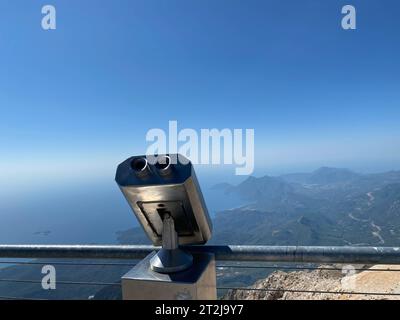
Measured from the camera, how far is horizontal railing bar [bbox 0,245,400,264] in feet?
5.33

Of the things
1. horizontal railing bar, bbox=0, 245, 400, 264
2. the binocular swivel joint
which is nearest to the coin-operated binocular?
the binocular swivel joint

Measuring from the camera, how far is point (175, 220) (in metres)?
1.67

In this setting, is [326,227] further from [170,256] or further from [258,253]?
[170,256]

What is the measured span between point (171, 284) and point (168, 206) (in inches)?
14.7

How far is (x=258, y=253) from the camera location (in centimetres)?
174

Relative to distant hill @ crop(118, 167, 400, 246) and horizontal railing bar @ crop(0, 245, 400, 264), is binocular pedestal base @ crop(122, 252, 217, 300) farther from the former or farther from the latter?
distant hill @ crop(118, 167, 400, 246)

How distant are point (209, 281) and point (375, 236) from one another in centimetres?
11077

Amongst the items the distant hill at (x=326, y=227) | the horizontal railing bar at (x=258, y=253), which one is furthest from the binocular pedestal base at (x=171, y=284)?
the distant hill at (x=326, y=227)

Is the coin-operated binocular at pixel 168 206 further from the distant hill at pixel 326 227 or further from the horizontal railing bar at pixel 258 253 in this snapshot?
the distant hill at pixel 326 227

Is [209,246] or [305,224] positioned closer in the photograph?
[209,246]

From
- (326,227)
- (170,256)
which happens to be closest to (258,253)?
(170,256)
